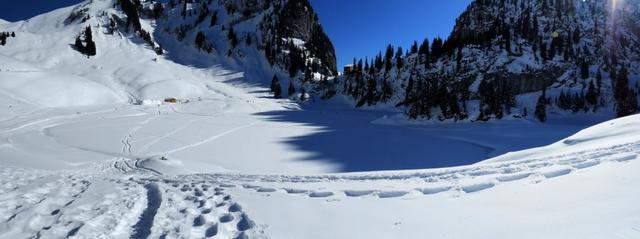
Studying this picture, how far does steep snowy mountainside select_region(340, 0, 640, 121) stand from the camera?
3078 inches

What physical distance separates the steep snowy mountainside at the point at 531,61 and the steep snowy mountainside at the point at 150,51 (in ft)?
96.2

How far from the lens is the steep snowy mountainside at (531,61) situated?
257 ft

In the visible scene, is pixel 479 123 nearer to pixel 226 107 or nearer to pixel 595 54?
pixel 226 107

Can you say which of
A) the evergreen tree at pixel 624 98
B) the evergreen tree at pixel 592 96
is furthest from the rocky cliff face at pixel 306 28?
the evergreen tree at pixel 624 98

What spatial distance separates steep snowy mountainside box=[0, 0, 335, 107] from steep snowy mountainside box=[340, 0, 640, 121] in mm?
29310

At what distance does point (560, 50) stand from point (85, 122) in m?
111

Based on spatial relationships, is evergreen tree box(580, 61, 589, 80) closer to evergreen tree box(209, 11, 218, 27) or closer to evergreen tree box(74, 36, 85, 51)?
evergreen tree box(209, 11, 218, 27)

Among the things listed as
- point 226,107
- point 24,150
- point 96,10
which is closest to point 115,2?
point 96,10

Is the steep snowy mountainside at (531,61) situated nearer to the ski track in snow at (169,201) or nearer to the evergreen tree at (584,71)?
the evergreen tree at (584,71)

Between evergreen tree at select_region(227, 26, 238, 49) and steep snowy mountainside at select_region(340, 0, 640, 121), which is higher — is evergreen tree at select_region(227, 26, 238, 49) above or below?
above

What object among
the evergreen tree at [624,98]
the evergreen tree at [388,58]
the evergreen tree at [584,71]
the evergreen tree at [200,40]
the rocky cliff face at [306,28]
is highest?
the rocky cliff face at [306,28]

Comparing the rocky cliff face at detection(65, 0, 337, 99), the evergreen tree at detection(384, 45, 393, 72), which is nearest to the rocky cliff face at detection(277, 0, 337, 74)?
the rocky cliff face at detection(65, 0, 337, 99)

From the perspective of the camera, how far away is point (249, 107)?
6056cm

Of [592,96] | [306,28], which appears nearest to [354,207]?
[592,96]
